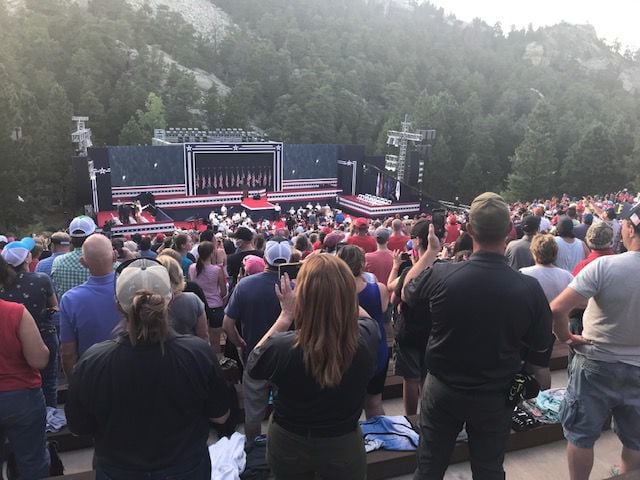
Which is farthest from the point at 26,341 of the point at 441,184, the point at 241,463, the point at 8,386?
the point at 441,184

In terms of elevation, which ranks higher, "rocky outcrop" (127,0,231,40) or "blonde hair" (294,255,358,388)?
"rocky outcrop" (127,0,231,40)

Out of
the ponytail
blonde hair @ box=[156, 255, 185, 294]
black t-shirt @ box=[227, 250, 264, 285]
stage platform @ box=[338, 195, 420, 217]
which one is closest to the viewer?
the ponytail

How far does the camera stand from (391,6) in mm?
114750

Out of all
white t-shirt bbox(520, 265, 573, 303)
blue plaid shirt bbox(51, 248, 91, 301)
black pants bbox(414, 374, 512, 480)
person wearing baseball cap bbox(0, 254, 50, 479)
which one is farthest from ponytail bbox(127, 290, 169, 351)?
white t-shirt bbox(520, 265, 573, 303)

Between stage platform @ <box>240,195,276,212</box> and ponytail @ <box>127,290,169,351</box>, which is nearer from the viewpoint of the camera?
ponytail @ <box>127,290,169,351</box>

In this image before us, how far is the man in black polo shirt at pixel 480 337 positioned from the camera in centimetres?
211

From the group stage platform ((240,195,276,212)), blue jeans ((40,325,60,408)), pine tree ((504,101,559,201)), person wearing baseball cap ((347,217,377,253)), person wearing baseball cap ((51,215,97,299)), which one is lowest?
stage platform ((240,195,276,212))

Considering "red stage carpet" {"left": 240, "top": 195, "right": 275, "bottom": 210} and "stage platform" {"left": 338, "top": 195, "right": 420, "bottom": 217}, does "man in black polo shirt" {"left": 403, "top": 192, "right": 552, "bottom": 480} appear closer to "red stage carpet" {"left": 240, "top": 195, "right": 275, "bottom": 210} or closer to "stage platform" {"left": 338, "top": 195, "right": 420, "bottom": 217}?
"red stage carpet" {"left": 240, "top": 195, "right": 275, "bottom": 210}

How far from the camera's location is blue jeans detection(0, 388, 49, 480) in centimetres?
240

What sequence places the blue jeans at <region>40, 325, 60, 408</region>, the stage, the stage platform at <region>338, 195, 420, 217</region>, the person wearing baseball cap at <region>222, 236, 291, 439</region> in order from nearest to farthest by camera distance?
the person wearing baseball cap at <region>222, 236, 291, 439</region> → the blue jeans at <region>40, 325, 60, 408</region> → the stage → the stage platform at <region>338, 195, 420, 217</region>

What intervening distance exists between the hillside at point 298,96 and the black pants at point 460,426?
2233 centimetres

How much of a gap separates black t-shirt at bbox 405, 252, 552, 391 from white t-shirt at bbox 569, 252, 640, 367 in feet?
1.25

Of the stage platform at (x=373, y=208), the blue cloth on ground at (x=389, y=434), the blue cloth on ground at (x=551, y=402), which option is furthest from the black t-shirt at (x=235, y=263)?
the stage platform at (x=373, y=208)

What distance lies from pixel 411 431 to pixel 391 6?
125m
